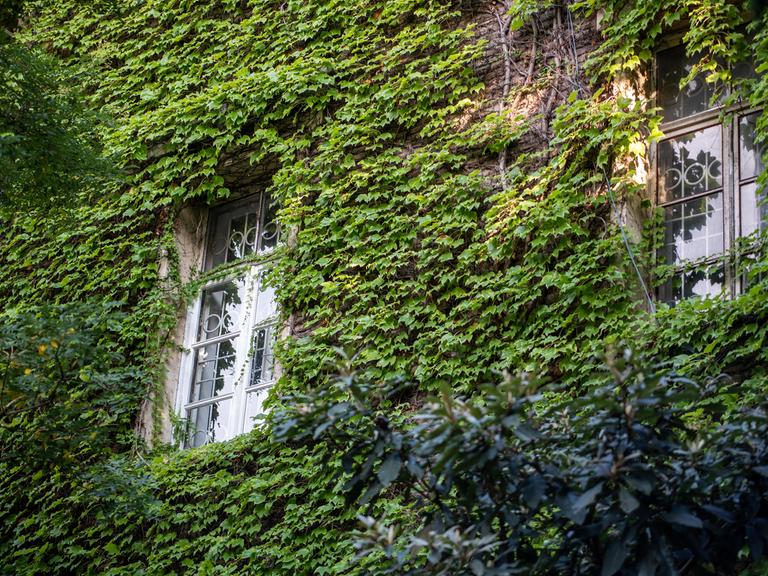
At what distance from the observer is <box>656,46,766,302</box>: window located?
6250mm

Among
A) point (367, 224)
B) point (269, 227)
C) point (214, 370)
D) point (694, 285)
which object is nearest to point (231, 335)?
point (214, 370)

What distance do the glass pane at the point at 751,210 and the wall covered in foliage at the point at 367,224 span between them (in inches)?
20.4

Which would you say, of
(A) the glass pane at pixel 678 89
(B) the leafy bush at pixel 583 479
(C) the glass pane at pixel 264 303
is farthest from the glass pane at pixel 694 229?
(C) the glass pane at pixel 264 303

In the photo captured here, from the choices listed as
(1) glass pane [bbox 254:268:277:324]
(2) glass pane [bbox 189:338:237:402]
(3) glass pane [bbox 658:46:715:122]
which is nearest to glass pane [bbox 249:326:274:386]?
(1) glass pane [bbox 254:268:277:324]

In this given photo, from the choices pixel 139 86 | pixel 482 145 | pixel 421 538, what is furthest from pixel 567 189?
pixel 139 86

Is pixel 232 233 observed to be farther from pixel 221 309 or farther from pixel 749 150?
pixel 749 150

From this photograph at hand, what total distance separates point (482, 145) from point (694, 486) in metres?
3.89

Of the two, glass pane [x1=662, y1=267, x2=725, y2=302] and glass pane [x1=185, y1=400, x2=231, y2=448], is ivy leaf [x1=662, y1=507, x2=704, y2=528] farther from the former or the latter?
glass pane [x1=185, y1=400, x2=231, y2=448]

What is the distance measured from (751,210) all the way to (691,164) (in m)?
0.53

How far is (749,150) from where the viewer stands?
6410mm

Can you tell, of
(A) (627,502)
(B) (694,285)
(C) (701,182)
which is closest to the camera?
(A) (627,502)

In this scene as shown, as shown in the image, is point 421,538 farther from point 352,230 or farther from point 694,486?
point 352,230

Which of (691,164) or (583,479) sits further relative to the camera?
(691,164)

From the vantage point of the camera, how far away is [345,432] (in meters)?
4.21
